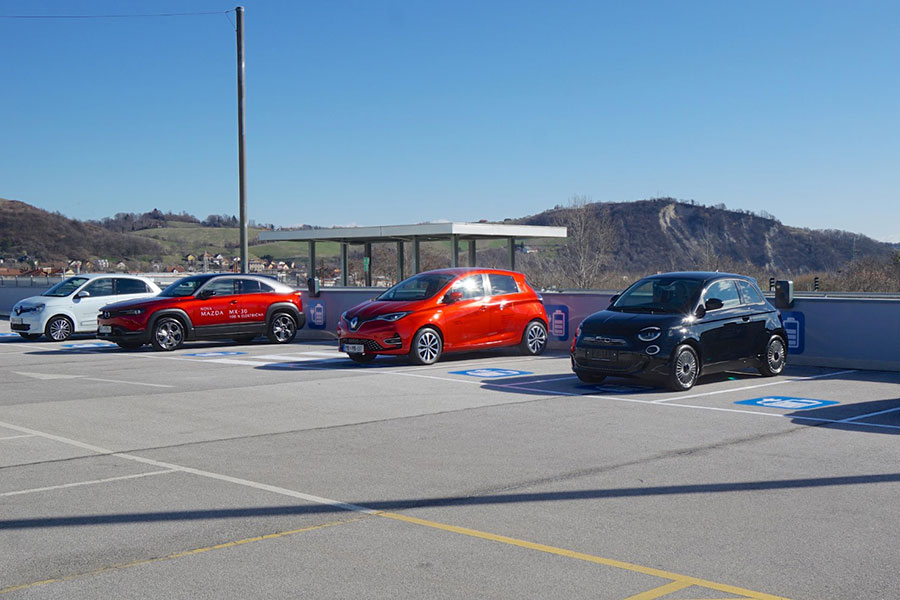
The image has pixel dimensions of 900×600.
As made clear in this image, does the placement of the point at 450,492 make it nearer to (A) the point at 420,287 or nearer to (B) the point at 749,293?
(B) the point at 749,293

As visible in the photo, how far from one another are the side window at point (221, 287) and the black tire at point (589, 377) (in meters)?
10.3

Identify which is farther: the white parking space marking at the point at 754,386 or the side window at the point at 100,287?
the side window at the point at 100,287

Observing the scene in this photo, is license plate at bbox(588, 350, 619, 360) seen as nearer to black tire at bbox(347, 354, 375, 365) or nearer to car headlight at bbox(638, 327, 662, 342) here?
car headlight at bbox(638, 327, 662, 342)

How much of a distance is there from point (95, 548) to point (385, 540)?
1737mm

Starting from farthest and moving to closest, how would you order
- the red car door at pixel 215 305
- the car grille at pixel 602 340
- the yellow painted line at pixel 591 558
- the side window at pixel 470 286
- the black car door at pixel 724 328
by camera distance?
the red car door at pixel 215 305
the side window at pixel 470 286
the black car door at pixel 724 328
the car grille at pixel 602 340
the yellow painted line at pixel 591 558

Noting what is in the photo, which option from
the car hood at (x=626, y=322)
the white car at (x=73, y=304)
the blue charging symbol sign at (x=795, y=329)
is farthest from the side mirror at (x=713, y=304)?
the white car at (x=73, y=304)

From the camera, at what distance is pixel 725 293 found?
558 inches

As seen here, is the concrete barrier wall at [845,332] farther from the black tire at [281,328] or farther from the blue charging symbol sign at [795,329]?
the black tire at [281,328]

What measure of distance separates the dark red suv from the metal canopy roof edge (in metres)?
18.0

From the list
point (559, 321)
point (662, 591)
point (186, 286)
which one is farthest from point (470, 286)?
point (662, 591)

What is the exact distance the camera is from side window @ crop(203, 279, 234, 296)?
2100cm

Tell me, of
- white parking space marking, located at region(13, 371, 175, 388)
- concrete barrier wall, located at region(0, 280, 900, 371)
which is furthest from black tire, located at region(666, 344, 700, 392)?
white parking space marking, located at region(13, 371, 175, 388)

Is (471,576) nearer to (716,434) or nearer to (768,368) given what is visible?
(716,434)

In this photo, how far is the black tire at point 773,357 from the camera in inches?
571
